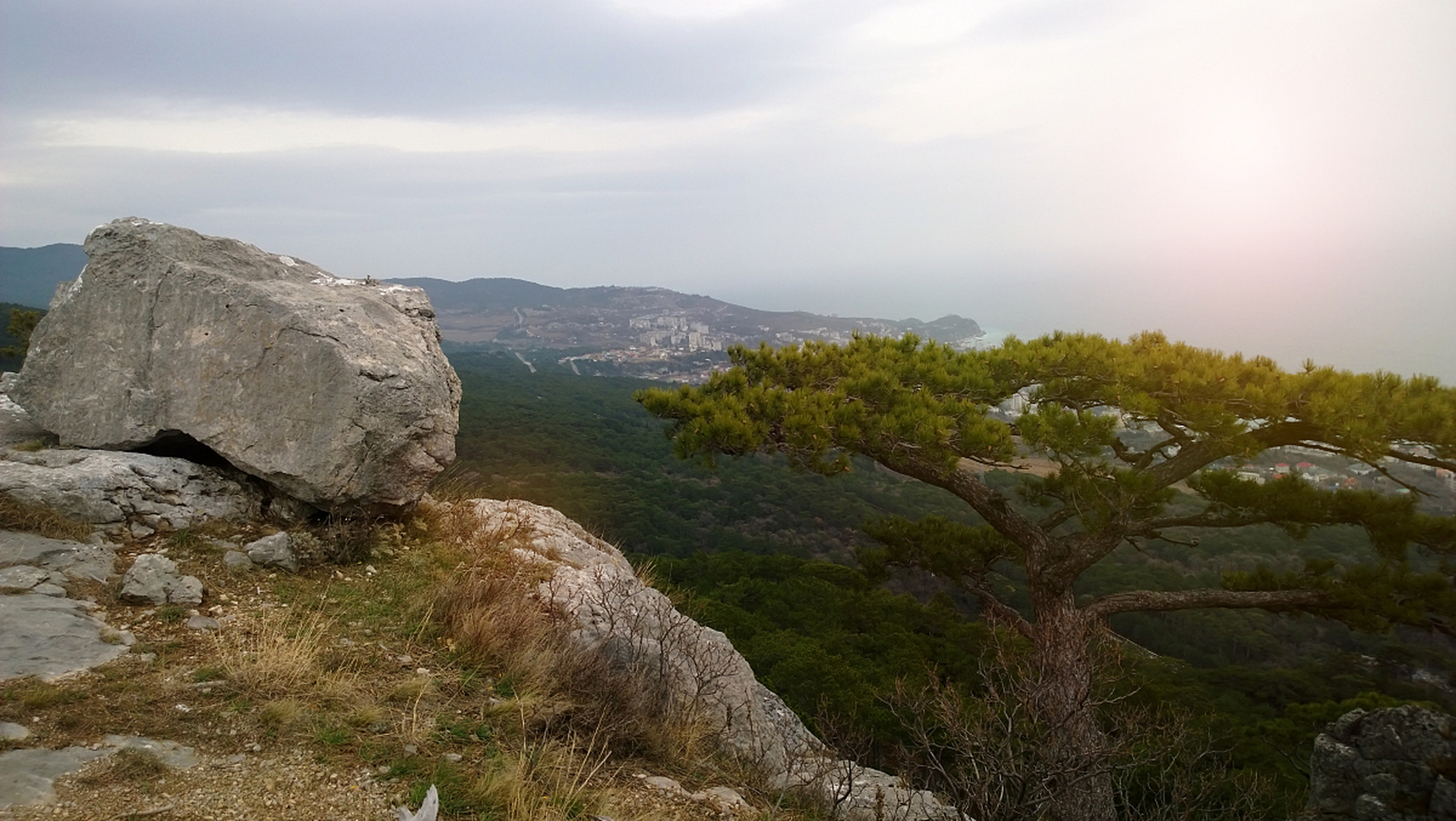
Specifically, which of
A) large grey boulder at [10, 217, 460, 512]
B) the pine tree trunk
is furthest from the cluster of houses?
large grey boulder at [10, 217, 460, 512]

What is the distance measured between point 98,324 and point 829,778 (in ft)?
18.0

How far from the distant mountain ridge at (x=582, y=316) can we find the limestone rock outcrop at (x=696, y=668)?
105ft

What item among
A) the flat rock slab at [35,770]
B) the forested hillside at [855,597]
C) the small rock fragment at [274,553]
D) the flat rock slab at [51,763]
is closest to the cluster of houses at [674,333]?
the forested hillside at [855,597]

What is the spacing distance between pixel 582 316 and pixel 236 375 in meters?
81.7

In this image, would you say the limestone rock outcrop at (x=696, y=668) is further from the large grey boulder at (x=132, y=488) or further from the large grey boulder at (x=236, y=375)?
the large grey boulder at (x=132, y=488)

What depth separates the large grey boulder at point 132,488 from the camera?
13.6ft

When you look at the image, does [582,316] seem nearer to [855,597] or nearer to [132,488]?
[855,597]

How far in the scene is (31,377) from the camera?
A: 4879 millimetres

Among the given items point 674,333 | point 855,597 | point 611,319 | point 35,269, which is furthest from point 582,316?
point 855,597

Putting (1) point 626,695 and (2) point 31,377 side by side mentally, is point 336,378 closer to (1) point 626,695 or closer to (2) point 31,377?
(2) point 31,377

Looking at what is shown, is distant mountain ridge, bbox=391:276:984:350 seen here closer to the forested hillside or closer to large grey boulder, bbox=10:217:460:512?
the forested hillside

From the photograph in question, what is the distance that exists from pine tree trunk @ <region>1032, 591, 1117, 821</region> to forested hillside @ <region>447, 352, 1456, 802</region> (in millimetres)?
829

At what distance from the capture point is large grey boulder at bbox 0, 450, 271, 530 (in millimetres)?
4156

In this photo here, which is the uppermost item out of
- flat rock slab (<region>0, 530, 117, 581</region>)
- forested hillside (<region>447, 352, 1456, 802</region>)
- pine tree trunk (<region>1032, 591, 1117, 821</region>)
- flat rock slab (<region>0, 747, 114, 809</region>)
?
flat rock slab (<region>0, 530, 117, 581</region>)
